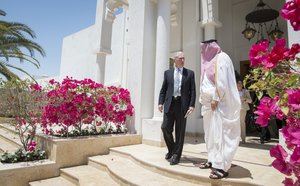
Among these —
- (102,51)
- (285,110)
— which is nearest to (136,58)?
(102,51)

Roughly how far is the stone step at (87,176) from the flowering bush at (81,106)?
3.06ft

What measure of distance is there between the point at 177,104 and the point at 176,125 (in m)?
0.38

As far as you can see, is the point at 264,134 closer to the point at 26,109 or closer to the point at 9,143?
the point at 26,109

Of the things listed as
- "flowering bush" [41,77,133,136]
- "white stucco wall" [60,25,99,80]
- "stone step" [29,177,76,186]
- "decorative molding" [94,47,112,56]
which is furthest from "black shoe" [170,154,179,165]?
"white stucco wall" [60,25,99,80]

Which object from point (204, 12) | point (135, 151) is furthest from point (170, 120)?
point (204, 12)

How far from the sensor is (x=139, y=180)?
9.83 ft

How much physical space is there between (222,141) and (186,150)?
1.80 m

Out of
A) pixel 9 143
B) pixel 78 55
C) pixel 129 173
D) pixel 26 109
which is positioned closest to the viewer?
pixel 129 173

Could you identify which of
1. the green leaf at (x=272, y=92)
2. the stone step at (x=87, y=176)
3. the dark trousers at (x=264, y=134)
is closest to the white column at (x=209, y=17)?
the dark trousers at (x=264, y=134)

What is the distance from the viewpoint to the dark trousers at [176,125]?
11.5 ft

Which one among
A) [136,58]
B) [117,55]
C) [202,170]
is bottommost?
[202,170]

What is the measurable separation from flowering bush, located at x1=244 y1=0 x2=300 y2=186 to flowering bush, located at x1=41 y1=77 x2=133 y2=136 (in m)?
4.03

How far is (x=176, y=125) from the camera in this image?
3555 millimetres

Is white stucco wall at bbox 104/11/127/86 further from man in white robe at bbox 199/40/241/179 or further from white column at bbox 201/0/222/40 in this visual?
man in white robe at bbox 199/40/241/179
